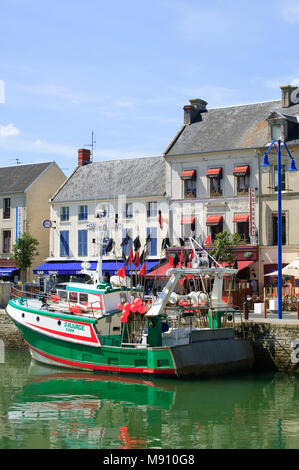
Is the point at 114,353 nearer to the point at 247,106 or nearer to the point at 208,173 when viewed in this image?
the point at 208,173

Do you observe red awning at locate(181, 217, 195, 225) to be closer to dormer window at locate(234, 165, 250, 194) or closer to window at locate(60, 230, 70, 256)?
dormer window at locate(234, 165, 250, 194)

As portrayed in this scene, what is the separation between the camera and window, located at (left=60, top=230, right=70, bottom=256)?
41.7 metres

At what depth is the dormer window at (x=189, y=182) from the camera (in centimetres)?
3631

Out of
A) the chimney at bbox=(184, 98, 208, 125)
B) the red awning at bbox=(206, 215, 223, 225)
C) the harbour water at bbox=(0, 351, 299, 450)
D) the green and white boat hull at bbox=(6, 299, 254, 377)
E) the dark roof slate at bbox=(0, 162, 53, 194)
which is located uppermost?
the chimney at bbox=(184, 98, 208, 125)

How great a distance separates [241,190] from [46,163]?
16.8 meters

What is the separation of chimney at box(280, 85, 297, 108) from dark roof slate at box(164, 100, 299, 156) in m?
0.29

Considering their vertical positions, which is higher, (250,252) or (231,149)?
(231,149)

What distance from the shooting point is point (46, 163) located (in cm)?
4631

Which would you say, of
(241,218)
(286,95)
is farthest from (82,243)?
(286,95)

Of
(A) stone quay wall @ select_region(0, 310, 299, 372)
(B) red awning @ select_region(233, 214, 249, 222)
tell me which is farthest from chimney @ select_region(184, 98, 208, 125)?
(A) stone quay wall @ select_region(0, 310, 299, 372)

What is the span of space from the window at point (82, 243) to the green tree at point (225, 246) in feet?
32.5

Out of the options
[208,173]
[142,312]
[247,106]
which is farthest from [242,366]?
[247,106]

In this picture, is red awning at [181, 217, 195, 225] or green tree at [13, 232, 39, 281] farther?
green tree at [13, 232, 39, 281]

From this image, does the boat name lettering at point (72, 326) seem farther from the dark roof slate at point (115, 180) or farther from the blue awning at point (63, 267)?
the dark roof slate at point (115, 180)
